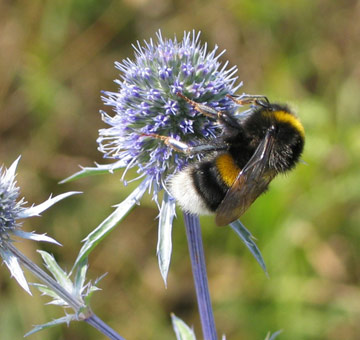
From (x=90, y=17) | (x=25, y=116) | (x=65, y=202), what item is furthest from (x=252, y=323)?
(x=90, y=17)

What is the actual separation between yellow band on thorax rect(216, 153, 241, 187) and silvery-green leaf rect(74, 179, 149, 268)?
0.40 meters

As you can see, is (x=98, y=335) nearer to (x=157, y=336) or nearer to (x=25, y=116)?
(x=157, y=336)

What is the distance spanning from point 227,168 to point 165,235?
388mm

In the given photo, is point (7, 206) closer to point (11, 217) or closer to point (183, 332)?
point (11, 217)

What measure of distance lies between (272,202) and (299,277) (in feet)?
1.83

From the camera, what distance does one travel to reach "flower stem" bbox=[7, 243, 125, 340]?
2004 mm

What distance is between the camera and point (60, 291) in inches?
80.7

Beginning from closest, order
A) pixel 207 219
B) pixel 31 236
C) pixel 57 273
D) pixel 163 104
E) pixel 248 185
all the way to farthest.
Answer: pixel 248 185 → pixel 31 236 → pixel 57 273 → pixel 163 104 → pixel 207 219

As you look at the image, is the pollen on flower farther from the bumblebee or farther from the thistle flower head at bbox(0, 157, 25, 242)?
the bumblebee

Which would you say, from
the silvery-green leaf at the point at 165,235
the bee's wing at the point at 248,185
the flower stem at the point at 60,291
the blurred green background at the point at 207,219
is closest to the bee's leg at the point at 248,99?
Result: the bee's wing at the point at 248,185

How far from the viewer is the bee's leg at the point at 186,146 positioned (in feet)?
6.83

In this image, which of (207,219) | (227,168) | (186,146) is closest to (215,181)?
(227,168)

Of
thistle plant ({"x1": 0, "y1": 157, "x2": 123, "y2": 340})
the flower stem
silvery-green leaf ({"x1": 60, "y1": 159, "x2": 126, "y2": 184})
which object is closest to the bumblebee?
silvery-green leaf ({"x1": 60, "y1": 159, "x2": 126, "y2": 184})

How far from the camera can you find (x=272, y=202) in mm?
3832
